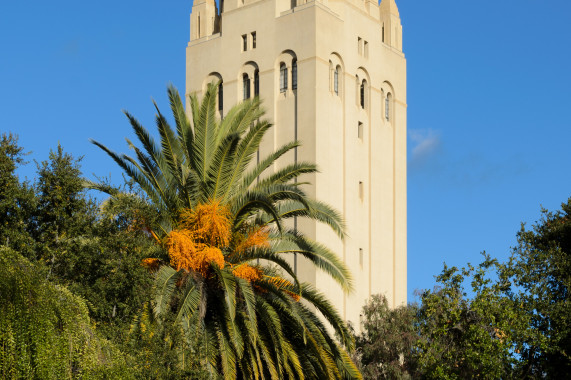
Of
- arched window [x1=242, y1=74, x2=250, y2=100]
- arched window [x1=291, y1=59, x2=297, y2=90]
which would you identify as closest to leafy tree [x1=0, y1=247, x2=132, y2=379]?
arched window [x1=291, y1=59, x2=297, y2=90]

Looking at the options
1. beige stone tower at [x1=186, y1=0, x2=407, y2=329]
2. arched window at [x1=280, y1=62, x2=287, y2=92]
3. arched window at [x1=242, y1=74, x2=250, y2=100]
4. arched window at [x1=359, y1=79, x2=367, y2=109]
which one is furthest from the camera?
arched window at [x1=359, y1=79, x2=367, y2=109]

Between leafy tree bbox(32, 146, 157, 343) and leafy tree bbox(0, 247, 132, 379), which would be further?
leafy tree bbox(32, 146, 157, 343)

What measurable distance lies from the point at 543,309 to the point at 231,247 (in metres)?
9.82

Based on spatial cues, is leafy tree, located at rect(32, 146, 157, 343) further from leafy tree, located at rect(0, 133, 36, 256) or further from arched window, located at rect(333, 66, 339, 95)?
arched window, located at rect(333, 66, 339, 95)

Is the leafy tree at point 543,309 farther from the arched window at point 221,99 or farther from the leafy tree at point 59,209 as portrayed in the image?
the arched window at point 221,99

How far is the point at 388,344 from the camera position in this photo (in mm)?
34906

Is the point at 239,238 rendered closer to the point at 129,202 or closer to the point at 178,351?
the point at 129,202

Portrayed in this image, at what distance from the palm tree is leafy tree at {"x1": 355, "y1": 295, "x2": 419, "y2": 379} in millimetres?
7188

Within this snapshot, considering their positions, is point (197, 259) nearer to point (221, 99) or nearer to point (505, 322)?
point (505, 322)

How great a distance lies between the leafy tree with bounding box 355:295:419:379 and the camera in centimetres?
3444

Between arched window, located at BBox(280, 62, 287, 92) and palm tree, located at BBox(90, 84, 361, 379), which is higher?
arched window, located at BBox(280, 62, 287, 92)

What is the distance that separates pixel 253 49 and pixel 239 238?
23.7 metres

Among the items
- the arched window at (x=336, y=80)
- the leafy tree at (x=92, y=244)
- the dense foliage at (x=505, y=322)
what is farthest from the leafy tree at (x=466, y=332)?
the arched window at (x=336, y=80)

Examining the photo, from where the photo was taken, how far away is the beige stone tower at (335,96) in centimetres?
4650
